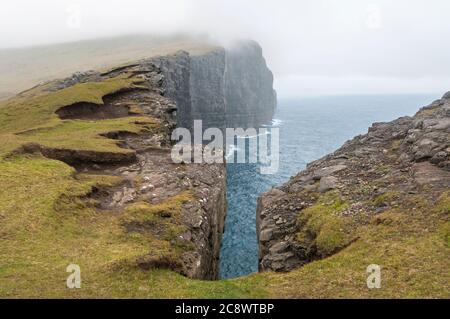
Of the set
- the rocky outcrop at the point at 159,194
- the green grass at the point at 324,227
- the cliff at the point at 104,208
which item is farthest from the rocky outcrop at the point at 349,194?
the cliff at the point at 104,208

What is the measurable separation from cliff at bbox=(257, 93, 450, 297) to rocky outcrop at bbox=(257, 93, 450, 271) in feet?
0.22

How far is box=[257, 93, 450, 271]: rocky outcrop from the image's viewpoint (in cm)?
2655

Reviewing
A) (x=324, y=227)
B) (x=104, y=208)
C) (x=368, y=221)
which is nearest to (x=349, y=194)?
(x=368, y=221)

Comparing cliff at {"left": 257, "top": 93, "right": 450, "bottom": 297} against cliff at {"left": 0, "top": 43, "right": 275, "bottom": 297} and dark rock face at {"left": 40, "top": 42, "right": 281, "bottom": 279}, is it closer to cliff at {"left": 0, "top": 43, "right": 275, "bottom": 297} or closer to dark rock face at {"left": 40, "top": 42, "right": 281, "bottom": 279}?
dark rock face at {"left": 40, "top": 42, "right": 281, "bottom": 279}

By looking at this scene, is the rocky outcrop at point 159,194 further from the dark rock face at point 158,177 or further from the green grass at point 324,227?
the green grass at point 324,227

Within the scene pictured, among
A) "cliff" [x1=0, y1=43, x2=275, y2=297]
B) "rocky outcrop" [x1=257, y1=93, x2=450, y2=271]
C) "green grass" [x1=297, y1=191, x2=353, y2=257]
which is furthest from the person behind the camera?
"rocky outcrop" [x1=257, y1=93, x2=450, y2=271]

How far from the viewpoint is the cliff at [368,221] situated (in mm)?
19406

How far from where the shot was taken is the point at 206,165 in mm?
41375

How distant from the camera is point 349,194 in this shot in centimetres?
3134

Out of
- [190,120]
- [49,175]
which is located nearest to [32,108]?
[49,175]

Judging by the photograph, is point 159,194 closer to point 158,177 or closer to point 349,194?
point 158,177

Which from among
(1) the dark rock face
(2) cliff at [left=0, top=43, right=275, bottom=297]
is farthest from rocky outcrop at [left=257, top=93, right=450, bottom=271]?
(2) cliff at [left=0, top=43, right=275, bottom=297]

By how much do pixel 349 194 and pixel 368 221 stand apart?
5.36 metres
